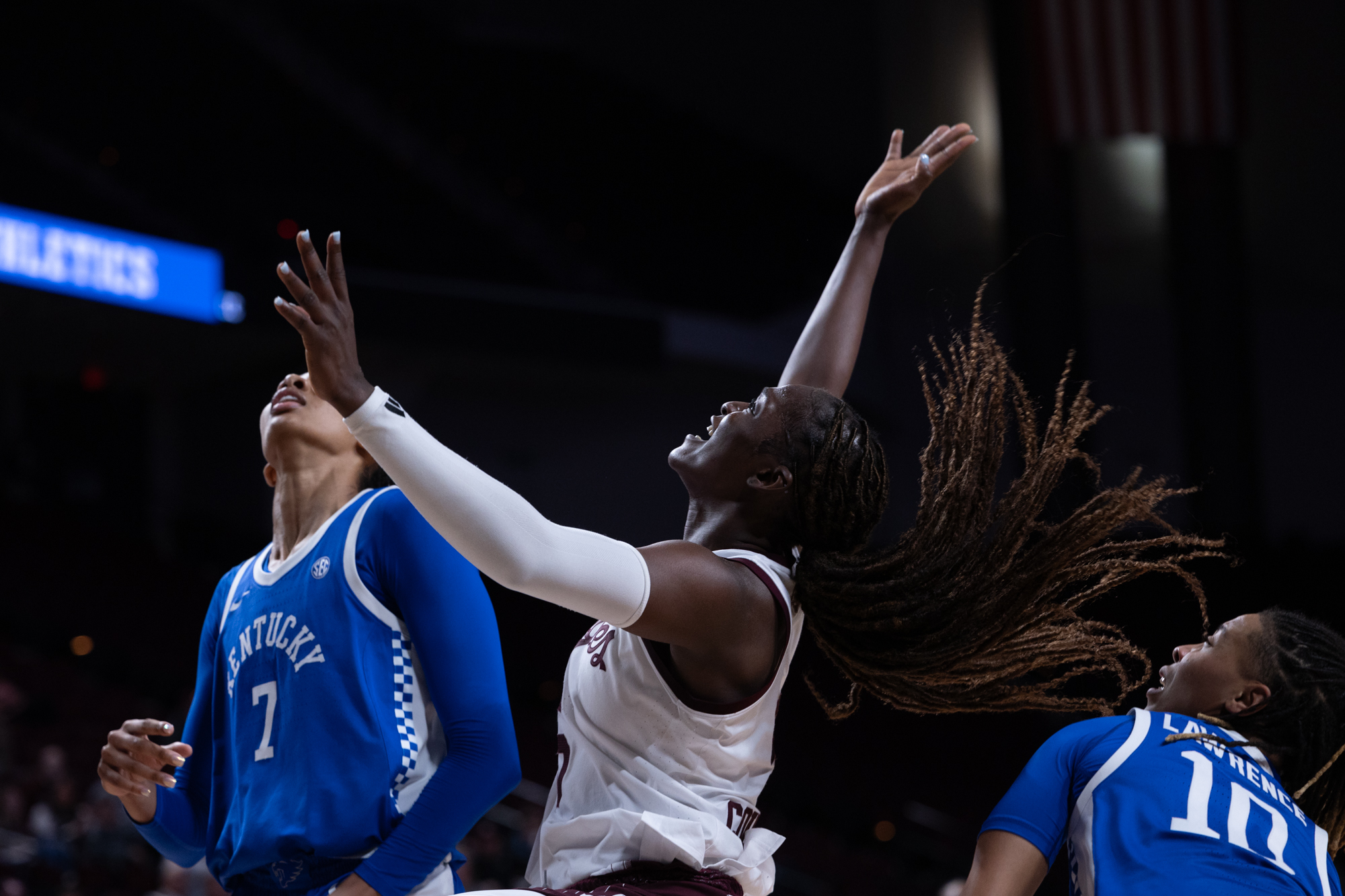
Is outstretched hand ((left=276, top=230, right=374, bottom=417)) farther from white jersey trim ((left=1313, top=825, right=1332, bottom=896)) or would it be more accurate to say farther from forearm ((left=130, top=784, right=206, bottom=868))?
white jersey trim ((left=1313, top=825, right=1332, bottom=896))

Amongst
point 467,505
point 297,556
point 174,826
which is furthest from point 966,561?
point 174,826

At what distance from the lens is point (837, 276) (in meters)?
2.54


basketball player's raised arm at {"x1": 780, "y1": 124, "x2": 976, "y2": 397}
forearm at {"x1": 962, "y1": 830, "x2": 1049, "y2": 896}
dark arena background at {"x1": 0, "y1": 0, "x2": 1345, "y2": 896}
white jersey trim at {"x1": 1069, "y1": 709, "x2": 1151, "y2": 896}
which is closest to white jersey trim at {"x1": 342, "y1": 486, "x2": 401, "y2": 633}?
basketball player's raised arm at {"x1": 780, "y1": 124, "x2": 976, "y2": 397}

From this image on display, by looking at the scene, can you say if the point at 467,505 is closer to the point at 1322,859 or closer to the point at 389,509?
the point at 389,509

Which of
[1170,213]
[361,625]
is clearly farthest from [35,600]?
[361,625]

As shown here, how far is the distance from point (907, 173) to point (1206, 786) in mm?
1275

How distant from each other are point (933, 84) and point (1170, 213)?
2.29 meters

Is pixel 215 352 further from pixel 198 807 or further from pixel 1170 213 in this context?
pixel 198 807

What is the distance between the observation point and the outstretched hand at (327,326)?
5.39 ft

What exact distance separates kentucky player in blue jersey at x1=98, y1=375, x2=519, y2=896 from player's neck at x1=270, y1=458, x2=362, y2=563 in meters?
0.02

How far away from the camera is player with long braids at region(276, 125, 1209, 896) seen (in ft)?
5.39

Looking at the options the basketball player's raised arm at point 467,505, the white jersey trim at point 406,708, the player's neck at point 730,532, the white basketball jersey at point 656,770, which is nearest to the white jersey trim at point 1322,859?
the white basketball jersey at point 656,770

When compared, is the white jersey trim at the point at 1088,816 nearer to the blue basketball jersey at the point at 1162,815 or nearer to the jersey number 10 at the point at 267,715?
the blue basketball jersey at the point at 1162,815

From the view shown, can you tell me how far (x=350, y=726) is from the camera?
200 cm
